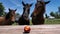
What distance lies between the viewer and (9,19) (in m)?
3.42

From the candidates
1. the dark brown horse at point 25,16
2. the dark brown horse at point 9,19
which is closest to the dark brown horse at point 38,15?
the dark brown horse at point 25,16

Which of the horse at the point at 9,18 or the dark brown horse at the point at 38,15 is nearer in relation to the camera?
the dark brown horse at the point at 38,15

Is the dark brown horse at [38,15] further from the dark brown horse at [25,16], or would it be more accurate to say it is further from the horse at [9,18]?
the horse at [9,18]

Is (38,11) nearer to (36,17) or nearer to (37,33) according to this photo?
(36,17)

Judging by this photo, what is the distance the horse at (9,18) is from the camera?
11.1 ft

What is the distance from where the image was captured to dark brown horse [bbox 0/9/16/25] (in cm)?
339

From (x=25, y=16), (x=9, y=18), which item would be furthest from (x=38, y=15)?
(x=9, y=18)

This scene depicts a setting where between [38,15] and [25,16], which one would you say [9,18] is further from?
[38,15]

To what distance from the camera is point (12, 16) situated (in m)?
3.38

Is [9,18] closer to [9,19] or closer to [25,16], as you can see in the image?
[9,19]

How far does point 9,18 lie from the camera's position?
3.42 metres

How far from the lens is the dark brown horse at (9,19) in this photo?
3.39 meters

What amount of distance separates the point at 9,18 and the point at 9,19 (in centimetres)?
2

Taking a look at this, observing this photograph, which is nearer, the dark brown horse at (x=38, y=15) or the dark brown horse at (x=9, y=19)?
the dark brown horse at (x=38, y=15)
